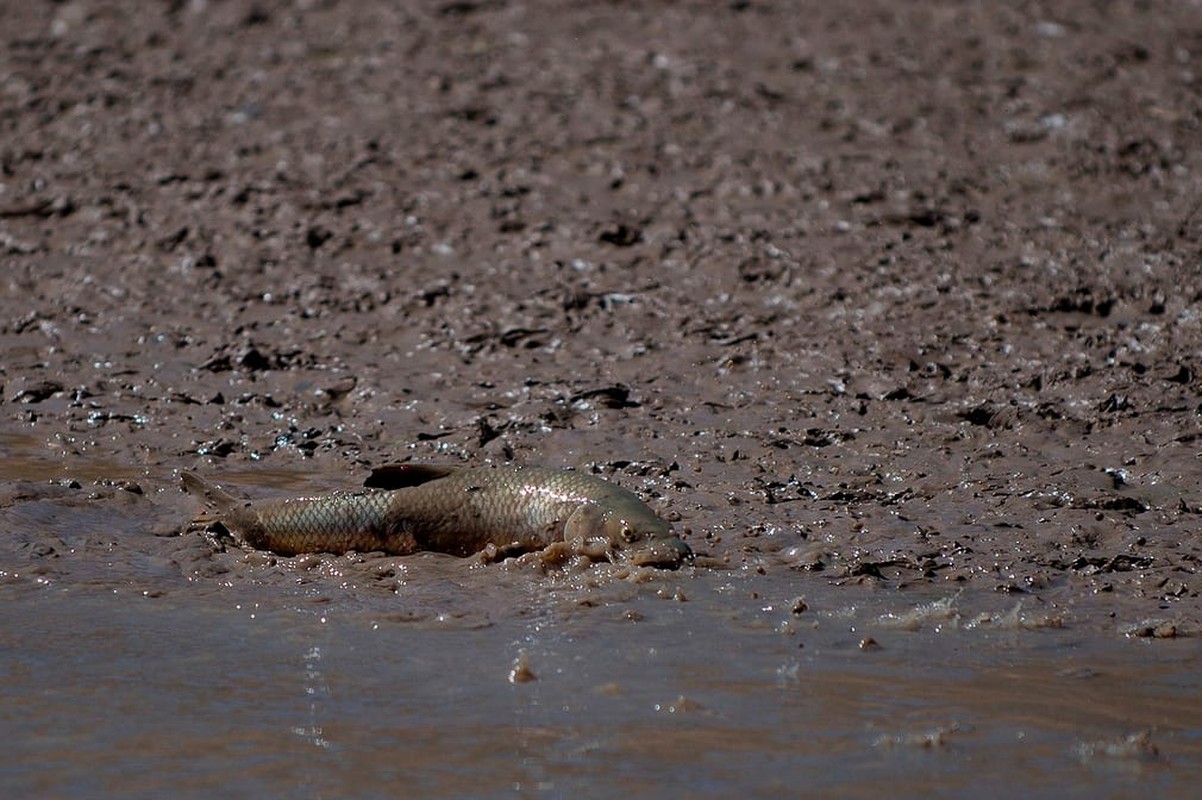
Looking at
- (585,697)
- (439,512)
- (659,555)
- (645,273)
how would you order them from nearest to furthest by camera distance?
(585,697)
(659,555)
(439,512)
(645,273)

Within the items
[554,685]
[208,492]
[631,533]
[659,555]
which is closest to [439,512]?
[631,533]

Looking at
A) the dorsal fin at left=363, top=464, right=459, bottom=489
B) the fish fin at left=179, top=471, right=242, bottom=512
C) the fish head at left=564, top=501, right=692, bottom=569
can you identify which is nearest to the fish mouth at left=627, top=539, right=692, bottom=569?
the fish head at left=564, top=501, right=692, bottom=569

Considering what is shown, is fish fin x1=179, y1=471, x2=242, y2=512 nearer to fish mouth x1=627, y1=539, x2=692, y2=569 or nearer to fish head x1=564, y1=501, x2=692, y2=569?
fish head x1=564, y1=501, x2=692, y2=569

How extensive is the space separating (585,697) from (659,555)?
965 millimetres

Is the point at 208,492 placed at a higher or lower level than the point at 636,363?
higher

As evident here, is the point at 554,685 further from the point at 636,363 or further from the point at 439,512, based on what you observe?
the point at 636,363

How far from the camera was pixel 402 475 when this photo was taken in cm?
535

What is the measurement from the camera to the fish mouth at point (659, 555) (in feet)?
16.5

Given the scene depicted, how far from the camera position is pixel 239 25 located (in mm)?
11820

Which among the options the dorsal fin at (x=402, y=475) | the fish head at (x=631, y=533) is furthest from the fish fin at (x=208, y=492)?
the fish head at (x=631, y=533)

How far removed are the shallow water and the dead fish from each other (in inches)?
10.1

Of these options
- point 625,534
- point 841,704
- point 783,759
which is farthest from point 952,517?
point 783,759

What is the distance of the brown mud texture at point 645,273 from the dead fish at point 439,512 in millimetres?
294

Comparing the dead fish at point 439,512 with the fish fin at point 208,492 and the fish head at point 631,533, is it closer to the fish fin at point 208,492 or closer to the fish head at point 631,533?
the fish head at point 631,533
